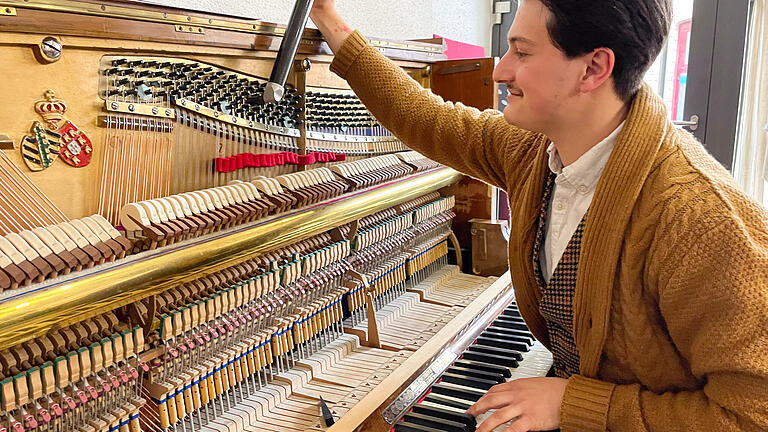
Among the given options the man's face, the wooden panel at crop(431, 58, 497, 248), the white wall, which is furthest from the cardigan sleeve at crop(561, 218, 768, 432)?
the white wall

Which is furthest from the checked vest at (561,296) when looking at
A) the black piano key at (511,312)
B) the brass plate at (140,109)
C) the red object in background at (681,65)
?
the red object in background at (681,65)

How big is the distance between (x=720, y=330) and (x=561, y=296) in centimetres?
48

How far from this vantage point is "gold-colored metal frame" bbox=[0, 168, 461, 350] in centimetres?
139

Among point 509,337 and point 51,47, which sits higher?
point 51,47

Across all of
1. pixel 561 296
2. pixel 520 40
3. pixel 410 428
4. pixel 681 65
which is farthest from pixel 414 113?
pixel 681 65

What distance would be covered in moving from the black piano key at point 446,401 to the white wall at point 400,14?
1.82 metres

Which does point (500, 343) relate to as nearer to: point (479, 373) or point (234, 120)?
point (479, 373)

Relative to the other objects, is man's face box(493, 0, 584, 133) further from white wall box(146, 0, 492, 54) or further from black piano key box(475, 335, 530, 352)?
white wall box(146, 0, 492, 54)

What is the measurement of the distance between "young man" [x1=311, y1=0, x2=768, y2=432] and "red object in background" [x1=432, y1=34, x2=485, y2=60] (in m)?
3.20

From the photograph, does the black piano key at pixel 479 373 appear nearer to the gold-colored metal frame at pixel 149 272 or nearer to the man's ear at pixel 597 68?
the gold-colored metal frame at pixel 149 272

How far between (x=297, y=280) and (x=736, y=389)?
147 cm

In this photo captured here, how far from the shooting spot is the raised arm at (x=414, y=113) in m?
2.21

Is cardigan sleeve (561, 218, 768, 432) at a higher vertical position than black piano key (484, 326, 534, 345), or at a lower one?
higher

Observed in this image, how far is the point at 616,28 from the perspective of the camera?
1452 millimetres
